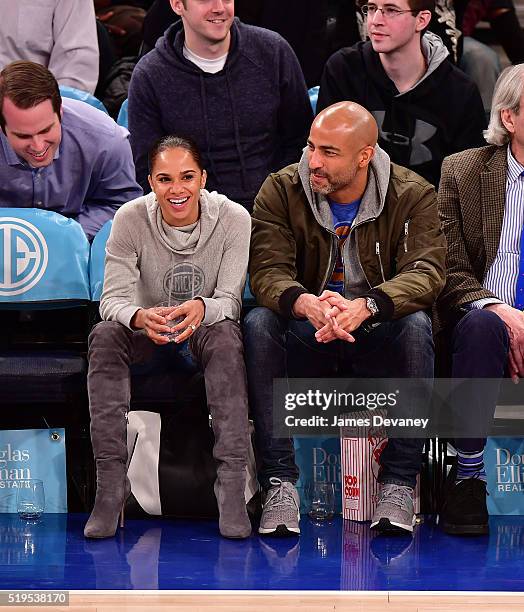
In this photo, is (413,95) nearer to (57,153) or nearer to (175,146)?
(175,146)

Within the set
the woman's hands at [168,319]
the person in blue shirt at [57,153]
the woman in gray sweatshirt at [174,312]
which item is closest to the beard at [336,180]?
the woman in gray sweatshirt at [174,312]

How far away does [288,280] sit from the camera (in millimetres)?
3414

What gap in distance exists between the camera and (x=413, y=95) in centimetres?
413

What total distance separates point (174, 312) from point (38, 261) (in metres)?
0.49

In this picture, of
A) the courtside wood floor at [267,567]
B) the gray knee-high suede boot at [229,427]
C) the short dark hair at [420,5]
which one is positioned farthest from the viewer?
the short dark hair at [420,5]

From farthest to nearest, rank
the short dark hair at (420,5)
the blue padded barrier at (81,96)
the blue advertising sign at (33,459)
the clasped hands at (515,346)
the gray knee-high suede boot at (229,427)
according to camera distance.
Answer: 1. the blue padded barrier at (81,96)
2. the short dark hair at (420,5)
3. the blue advertising sign at (33,459)
4. the clasped hands at (515,346)
5. the gray knee-high suede boot at (229,427)

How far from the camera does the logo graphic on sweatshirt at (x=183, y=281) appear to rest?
3469mm

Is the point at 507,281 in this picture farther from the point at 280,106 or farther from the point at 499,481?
the point at 280,106

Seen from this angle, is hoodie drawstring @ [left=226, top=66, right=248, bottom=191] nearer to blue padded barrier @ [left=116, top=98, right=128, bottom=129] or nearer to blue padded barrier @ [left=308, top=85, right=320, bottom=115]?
blue padded barrier @ [left=308, top=85, right=320, bottom=115]

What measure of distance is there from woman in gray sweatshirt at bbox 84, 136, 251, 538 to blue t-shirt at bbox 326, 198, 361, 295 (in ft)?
0.84

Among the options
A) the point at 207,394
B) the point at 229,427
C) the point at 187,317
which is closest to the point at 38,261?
the point at 187,317

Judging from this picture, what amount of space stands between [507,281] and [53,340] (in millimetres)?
1392

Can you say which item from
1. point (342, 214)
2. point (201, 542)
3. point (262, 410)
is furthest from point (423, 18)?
point (201, 542)

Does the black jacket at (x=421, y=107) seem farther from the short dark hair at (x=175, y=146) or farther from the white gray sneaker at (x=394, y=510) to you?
the white gray sneaker at (x=394, y=510)
